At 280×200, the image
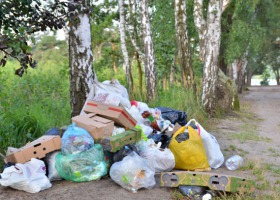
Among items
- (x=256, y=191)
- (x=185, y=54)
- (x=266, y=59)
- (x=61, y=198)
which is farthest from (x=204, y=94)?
(x=266, y=59)

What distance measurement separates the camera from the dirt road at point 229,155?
4398mm

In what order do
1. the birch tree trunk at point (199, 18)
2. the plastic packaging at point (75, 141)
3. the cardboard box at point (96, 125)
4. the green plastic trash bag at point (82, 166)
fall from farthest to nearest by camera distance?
1. the birch tree trunk at point (199, 18)
2. the cardboard box at point (96, 125)
3. the plastic packaging at point (75, 141)
4. the green plastic trash bag at point (82, 166)

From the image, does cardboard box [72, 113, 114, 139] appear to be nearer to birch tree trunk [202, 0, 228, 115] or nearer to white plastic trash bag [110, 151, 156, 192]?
white plastic trash bag [110, 151, 156, 192]

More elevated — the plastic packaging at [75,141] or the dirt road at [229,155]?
the plastic packaging at [75,141]

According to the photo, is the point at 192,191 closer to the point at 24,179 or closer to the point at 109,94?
the point at 24,179

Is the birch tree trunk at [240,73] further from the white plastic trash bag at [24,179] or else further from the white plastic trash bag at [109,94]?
the white plastic trash bag at [24,179]

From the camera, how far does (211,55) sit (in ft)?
36.6

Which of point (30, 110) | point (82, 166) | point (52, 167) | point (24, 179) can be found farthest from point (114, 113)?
point (30, 110)

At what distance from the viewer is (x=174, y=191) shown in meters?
4.48

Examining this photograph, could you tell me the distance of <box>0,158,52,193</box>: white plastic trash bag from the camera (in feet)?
14.5

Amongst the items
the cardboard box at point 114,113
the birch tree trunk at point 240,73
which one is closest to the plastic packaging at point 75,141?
the cardboard box at point 114,113

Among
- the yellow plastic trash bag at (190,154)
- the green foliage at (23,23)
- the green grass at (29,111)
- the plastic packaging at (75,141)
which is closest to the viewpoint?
the green foliage at (23,23)

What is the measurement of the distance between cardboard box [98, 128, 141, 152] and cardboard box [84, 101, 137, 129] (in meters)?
0.45

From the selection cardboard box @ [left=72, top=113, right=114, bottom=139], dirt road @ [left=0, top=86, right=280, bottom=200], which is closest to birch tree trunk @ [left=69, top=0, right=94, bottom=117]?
cardboard box @ [left=72, top=113, right=114, bottom=139]
